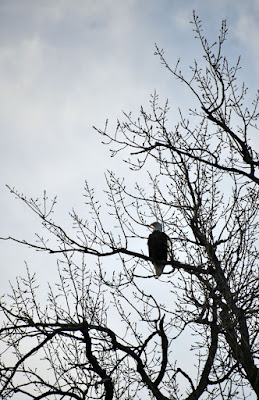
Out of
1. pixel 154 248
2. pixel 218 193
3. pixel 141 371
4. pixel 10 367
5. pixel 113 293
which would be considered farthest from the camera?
pixel 154 248

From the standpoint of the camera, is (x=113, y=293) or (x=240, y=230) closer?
(x=240, y=230)

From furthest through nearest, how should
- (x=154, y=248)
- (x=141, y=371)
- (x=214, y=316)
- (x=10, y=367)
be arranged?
(x=154, y=248) < (x=214, y=316) < (x=141, y=371) < (x=10, y=367)

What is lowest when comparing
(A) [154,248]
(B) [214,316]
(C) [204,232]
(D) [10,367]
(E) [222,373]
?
(D) [10,367]

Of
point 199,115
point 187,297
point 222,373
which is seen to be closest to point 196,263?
point 187,297

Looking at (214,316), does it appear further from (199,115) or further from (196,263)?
(199,115)

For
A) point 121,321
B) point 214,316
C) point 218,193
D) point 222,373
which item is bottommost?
point 222,373

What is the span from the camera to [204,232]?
3.93m

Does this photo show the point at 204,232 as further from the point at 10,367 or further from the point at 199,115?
the point at 10,367

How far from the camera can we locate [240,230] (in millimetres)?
4109

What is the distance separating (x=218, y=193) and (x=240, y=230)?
0.44m

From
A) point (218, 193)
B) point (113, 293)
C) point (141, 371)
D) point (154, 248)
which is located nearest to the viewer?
point (141, 371)

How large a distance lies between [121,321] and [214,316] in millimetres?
1381

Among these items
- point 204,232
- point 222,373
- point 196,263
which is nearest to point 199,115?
point 204,232

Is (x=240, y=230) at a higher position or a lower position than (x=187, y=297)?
higher
